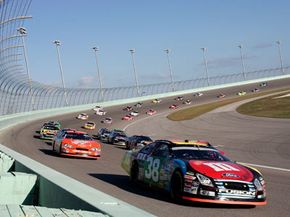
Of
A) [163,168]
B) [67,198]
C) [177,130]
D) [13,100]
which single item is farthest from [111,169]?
[13,100]

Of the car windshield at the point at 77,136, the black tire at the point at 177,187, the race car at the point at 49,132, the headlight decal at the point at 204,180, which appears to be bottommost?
the race car at the point at 49,132

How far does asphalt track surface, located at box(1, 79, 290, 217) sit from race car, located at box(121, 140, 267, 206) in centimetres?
24

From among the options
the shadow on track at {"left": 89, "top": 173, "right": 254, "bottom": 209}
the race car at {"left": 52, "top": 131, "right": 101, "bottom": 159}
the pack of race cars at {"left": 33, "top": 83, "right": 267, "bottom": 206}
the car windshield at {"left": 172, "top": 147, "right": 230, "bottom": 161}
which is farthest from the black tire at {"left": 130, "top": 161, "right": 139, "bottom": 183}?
the race car at {"left": 52, "top": 131, "right": 101, "bottom": 159}

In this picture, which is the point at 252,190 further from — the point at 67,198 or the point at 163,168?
the point at 67,198

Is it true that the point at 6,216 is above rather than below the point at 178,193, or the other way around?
above

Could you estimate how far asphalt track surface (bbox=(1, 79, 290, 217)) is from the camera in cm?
1014

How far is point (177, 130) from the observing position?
54250mm

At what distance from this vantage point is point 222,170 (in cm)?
1026

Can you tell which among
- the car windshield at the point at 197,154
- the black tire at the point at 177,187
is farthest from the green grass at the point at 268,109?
the black tire at the point at 177,187

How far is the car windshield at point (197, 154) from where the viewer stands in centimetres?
1145

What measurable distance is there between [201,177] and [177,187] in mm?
724

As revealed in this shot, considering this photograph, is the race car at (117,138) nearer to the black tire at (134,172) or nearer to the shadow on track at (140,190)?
the shadow on track at (140,190)

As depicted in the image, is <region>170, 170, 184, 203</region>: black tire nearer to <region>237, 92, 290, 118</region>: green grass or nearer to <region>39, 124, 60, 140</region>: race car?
<region>39, 124, 60, 140</region>: race car

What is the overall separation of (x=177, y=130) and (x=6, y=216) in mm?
50134
